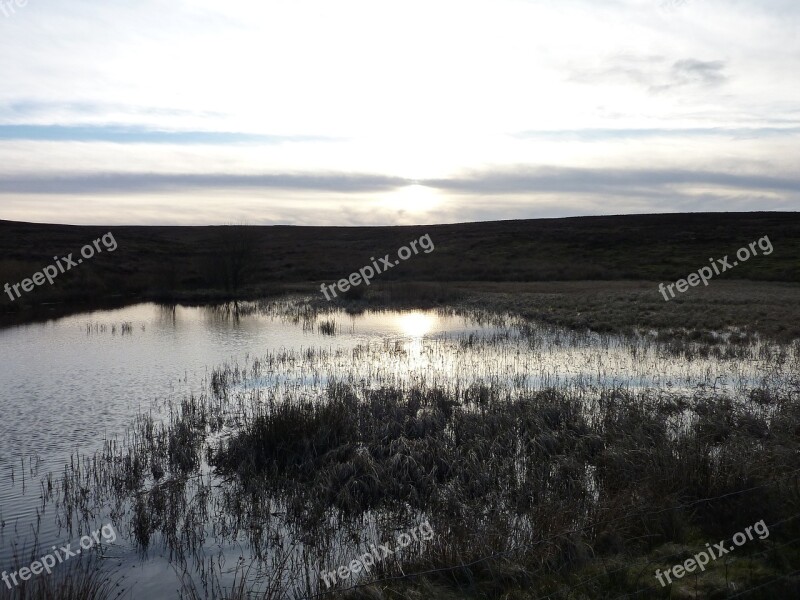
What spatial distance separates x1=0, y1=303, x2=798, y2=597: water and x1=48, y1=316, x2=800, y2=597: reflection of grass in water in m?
0.81

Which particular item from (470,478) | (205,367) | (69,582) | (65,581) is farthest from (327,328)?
(65,581)

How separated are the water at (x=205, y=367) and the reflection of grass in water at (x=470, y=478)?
807 millimetres

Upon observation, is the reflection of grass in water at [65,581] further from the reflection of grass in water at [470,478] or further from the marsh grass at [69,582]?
the reflection of grass in water at [470,478]

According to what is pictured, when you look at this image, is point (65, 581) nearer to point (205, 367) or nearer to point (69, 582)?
point (69, 582)

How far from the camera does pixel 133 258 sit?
60438 millimetres

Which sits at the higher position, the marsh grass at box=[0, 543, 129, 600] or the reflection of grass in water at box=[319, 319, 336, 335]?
the marsh grass at box=[0, 543, 129, 600]

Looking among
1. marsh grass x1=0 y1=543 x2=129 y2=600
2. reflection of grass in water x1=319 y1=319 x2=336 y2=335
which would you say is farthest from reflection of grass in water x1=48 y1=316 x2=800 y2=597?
reflection of grass in water x1=319 y1=319 x2=336 y2=335

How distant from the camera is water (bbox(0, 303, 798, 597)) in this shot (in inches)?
374

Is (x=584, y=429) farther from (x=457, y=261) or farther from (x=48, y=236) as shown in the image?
(x=48, y=236)

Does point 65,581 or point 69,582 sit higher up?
point 65,581

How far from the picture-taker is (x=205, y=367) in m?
17.9

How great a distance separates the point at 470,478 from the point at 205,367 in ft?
37.2

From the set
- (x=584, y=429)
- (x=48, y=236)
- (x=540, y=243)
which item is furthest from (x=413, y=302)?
(x=48, y=236)

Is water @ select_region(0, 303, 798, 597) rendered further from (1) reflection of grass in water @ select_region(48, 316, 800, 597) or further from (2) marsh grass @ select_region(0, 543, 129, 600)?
(1) reflection of grass in water @ select_region(48, 316, 800, 597)
